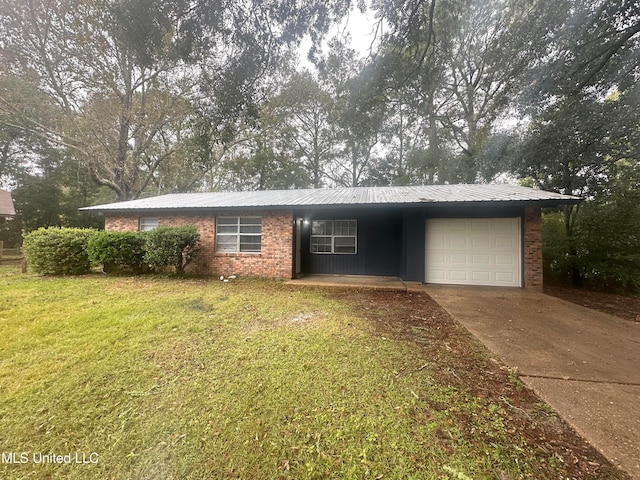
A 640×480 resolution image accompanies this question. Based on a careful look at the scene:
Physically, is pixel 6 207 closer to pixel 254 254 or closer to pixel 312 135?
pixel 254 254

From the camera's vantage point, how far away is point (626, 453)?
169 cm

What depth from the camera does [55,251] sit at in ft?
25.4

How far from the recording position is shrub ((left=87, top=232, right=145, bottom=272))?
788 centimetres

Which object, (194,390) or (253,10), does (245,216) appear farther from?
(194,390)

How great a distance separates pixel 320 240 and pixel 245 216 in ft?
9.32

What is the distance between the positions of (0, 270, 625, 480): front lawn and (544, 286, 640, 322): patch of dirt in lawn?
4371mm

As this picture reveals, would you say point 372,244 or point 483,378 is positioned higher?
point 372,244

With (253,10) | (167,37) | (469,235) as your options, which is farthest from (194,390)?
(469,235)

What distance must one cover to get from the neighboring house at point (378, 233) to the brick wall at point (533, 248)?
2 cm

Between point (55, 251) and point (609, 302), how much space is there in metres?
15.8

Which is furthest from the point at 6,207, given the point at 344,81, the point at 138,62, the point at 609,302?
the point at 609,302

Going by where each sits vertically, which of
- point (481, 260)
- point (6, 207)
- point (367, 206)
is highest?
point (6, 207)

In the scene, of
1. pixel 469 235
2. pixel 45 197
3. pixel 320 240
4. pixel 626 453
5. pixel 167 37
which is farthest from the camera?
pixel 45 197

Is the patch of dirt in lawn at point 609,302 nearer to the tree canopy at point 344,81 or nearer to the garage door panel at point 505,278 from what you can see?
the garage door panel at point 505,278
